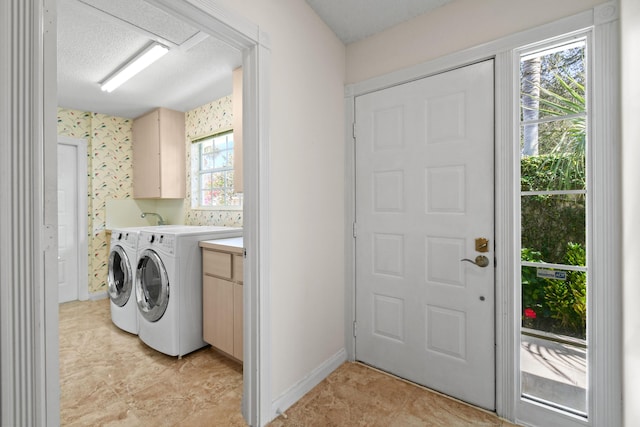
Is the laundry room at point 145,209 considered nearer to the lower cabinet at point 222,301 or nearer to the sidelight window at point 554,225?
the lower cabinet at point 222,301

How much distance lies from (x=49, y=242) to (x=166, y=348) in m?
1.77

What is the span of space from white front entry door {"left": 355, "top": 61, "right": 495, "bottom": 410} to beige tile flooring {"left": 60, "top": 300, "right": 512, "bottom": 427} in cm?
15

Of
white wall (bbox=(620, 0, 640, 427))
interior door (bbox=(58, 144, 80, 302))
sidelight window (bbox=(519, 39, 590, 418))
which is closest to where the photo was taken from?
white wall (bbox=(620, 0, 640, 427))

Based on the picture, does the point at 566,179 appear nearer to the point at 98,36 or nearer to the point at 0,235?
the point at 0,235

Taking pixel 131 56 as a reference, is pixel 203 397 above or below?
below

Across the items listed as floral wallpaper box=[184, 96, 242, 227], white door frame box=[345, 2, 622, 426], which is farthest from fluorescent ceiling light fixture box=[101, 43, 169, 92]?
white door frame box=[345, 2, 622, 426]

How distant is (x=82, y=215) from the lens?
12.9 ft

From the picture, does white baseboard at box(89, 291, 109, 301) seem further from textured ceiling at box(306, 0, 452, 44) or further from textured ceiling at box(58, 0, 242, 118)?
textured ceiling at box(306, 0, 452, 44)

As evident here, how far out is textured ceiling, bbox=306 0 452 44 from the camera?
1.85 metres

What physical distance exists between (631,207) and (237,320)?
2234mm

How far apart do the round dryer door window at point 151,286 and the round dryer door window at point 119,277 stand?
0.20 metres

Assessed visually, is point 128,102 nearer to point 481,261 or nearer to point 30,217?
point 30,217

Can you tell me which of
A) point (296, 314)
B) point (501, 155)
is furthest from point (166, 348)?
point (501, 155)

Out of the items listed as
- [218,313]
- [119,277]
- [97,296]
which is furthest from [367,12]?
[97,296]
